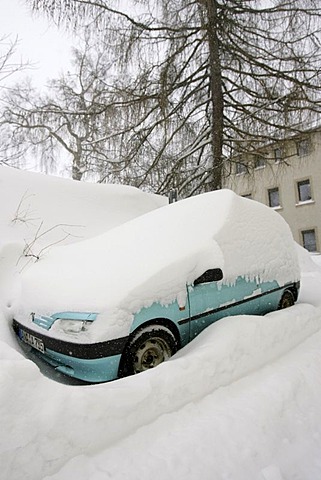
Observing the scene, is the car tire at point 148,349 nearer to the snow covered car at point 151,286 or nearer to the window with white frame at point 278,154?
the snow covered car at point 151,286

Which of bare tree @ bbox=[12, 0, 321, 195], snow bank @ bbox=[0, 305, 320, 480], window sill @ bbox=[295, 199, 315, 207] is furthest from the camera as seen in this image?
window sill @ bbox=[295, 199, 315, 207]

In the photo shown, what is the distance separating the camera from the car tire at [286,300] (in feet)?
12.5

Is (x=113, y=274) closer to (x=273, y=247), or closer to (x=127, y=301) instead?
(x=127, y=301)

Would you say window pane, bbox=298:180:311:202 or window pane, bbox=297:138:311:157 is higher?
window pane, bbox=298:180:311:202

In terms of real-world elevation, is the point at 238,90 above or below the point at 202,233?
above

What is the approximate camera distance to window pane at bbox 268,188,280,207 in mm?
23427

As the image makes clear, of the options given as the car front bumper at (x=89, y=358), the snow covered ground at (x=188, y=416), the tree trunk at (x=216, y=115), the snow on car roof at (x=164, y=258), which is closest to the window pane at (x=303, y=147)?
the tree trunk at (x=216, y=115)

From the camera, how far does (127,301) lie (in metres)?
2.29

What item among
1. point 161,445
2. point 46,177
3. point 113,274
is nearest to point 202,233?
point 113,274

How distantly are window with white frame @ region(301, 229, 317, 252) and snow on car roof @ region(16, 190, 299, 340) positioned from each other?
63.5ft

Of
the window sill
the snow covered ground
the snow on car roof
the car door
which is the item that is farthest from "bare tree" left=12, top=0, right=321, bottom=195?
the window sill

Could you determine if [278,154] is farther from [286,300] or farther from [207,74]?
[286,300]

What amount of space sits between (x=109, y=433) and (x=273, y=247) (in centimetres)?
286

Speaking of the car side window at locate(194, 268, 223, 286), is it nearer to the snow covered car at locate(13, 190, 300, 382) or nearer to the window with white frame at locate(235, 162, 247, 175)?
the snow covered car at locate(13, 190, 300, 382)
